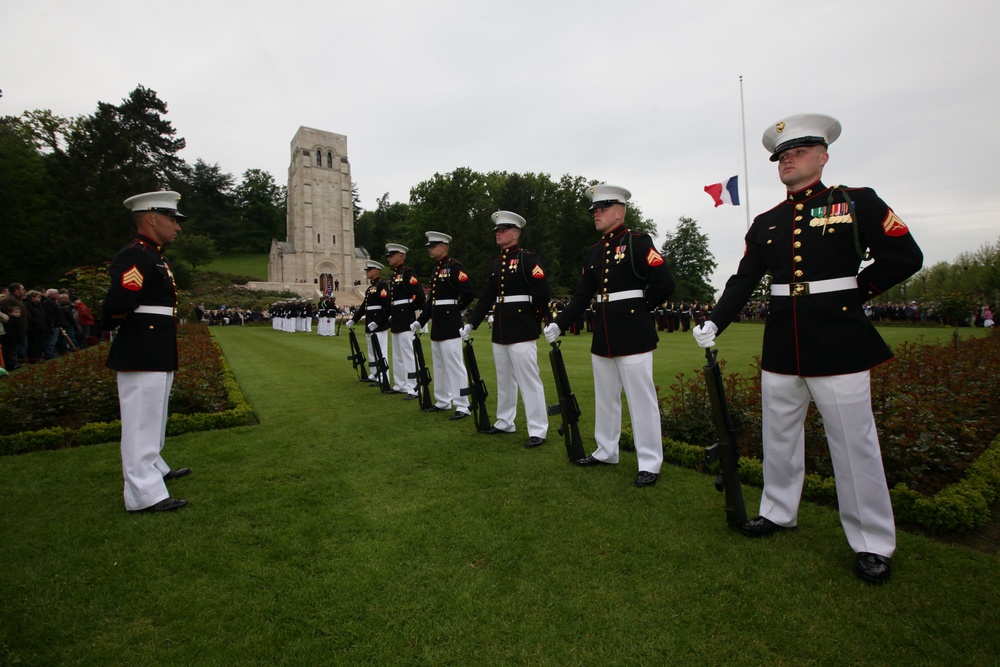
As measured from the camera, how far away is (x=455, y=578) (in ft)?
10.8

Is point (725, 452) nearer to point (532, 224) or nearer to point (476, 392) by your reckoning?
point (476, 392)

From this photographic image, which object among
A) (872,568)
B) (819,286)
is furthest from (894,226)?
(872,568)

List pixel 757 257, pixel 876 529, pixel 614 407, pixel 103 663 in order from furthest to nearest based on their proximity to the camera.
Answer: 1. pixel 614 407
2. pixel 757 257
3. pixel 876 529
4. pixel 103 663

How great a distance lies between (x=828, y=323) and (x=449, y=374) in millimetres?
5818

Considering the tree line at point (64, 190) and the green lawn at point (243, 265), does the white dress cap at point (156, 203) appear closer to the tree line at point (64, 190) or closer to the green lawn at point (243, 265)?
the tree line at point (64, 190)

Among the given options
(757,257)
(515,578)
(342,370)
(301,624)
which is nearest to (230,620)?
(301,624)

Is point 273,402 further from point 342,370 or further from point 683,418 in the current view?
point 683,418

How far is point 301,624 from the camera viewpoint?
290 centimetres

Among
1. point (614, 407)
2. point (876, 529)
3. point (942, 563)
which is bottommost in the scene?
point (942, 563)

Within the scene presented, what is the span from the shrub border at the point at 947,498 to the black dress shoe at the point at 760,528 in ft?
2.34

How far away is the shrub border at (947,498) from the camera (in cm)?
371

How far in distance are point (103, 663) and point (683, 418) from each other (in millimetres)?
5496

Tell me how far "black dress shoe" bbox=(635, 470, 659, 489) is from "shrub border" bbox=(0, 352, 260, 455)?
5.69 meters

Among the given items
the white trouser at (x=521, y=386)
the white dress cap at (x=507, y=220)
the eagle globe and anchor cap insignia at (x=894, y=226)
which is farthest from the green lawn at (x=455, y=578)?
the white dress cap at (x=507, y=220)
